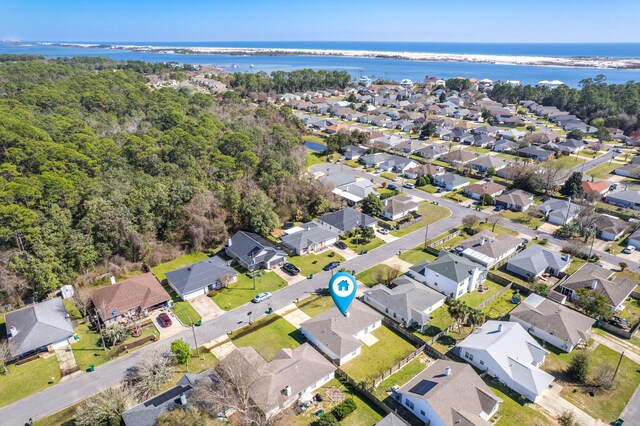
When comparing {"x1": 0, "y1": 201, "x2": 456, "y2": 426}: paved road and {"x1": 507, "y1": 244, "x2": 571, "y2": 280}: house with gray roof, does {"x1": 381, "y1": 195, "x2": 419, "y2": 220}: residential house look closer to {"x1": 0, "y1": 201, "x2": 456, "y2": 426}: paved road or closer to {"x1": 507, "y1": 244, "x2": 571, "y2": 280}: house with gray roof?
{"x1": 0, "y1": 201, "x2": 456, "y2": 426}: paved road

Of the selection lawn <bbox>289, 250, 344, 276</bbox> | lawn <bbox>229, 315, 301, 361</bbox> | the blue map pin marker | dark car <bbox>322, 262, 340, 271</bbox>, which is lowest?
lawn <bbox>229, 315, 301, 361</bbox>

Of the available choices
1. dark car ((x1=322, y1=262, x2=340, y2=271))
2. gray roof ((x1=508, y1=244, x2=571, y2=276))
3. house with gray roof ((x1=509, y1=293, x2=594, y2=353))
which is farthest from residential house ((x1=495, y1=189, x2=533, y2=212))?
dark car ((x1=322, y1=262, x2=340, y2=271))

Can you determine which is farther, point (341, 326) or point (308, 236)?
point (308, 236)

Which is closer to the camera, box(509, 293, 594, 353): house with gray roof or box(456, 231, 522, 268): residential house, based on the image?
box(509, 293, 594, 353): house with gray roof

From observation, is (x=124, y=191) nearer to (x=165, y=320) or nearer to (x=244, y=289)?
(x=165, y=320)

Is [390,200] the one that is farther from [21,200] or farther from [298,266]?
[21,200]

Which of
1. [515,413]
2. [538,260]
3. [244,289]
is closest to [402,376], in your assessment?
[515,413]

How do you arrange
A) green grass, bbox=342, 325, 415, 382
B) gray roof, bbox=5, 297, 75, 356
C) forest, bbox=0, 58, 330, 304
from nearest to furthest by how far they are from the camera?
green grass, bbox=342, 325, 415, 382, gray roof, bbox=5, 297, 75, 356, forest, bbox=0, 58, 330, 304

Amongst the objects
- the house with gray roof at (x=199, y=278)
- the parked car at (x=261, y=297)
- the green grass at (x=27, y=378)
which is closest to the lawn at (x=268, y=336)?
the parked car at (x=261, y=297)

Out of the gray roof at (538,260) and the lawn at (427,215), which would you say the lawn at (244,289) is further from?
the gray roof at (538,260)
